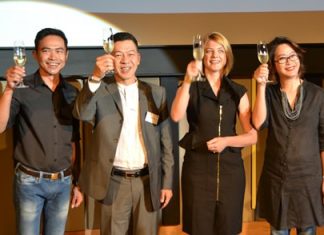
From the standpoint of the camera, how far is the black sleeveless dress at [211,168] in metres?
2.14

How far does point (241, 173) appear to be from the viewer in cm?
219

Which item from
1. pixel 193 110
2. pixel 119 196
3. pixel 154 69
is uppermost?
pixel 154 69

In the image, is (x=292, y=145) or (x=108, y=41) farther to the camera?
(x=292, y=145)

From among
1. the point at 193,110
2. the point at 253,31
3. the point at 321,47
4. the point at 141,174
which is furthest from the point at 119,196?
the point at 321,47

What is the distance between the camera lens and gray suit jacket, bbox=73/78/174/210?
2.09m

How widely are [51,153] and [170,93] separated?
113 cm

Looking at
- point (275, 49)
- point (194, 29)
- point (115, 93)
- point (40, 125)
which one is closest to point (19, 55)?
point (40, 125)

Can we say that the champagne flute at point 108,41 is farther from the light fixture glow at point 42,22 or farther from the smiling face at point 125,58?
the light fixture glow at point 42,22

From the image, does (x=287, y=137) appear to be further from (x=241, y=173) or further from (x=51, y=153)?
(x=51, y=153)

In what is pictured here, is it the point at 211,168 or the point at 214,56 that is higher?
the point at 214,56

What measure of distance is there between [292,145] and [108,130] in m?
0.96

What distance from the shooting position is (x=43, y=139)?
2.10 meters

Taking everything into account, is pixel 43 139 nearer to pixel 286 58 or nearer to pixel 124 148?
pixel 124 148

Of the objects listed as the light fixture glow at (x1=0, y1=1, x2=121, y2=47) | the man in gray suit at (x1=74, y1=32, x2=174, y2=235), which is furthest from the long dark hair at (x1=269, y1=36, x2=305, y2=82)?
the light fixture glow at (x1=0, y1=1, x2=121, y2=47)
